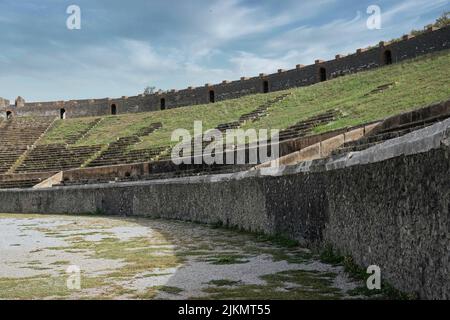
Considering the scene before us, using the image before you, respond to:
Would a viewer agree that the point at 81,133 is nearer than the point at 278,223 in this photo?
No

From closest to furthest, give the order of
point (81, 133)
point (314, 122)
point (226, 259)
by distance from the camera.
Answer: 1. point (226, 259)
2. point (314, 122)
3. point (81, 133)

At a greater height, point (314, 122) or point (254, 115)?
point (254, 115)

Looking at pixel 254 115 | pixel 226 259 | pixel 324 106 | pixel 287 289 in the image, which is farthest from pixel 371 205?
pixel 254 115

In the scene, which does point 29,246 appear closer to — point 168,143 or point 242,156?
point 242,156

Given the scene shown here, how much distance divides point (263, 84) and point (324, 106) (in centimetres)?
1847

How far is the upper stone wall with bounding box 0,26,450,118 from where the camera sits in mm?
35906

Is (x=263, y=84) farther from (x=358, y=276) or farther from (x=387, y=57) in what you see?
(x=358, y=276)

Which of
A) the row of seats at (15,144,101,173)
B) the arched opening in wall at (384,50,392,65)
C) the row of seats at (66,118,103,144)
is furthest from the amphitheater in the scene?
the row of seats at (66,118,103,144)

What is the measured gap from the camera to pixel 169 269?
22.0ft

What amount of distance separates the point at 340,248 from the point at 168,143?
25.4 metres

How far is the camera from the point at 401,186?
4449 millimetres

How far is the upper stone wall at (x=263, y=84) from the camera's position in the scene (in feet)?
118

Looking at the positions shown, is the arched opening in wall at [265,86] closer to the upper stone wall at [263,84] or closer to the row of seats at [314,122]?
the upper stone wall at [263,84]

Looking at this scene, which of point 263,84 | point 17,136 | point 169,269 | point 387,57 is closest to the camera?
point 169,269
